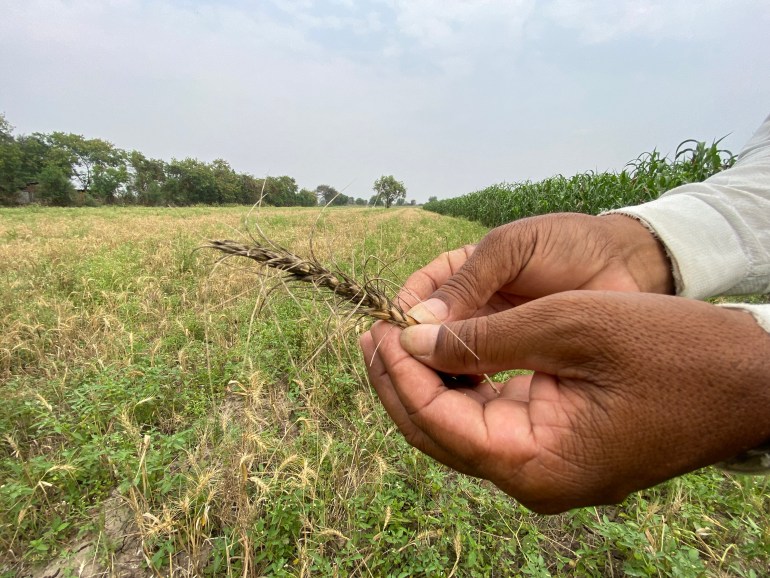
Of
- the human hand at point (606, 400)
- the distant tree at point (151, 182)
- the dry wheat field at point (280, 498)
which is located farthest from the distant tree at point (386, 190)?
the distant tree at point (151, 182)

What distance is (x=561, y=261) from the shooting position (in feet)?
4.75

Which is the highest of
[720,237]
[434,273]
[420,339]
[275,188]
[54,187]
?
[54,187]

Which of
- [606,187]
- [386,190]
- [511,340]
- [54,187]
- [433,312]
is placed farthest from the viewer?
[54,187]

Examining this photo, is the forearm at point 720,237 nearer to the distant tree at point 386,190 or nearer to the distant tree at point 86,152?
the distant tree at point 386,190

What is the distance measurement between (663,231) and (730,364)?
2.77ft

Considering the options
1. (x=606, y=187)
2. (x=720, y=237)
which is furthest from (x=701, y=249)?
(x=606, y=187)

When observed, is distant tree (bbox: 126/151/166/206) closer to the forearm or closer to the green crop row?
the green crop row

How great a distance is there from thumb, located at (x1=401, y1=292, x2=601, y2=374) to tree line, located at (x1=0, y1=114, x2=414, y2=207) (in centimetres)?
2441

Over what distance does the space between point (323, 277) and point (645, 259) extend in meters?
1.33

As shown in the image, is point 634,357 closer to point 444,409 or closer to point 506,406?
point 506,406

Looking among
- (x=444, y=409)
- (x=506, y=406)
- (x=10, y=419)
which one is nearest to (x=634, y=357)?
(x=506, y=406)

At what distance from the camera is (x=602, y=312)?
845 millimetres

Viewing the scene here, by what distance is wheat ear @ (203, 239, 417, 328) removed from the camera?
3.62ft

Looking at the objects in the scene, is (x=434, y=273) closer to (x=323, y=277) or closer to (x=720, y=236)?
(x=323, y=277)
